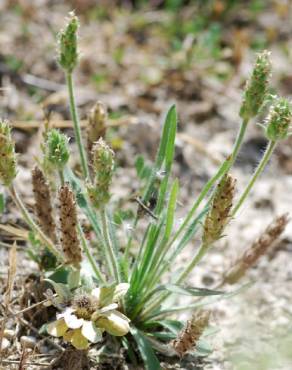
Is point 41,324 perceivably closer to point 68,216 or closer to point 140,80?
point 68,216

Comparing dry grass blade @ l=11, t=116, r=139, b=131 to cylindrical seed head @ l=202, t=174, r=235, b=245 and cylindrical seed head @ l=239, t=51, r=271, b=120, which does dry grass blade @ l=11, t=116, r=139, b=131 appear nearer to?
cylindrical seed head @ l=239, t=51, r=271, b=120

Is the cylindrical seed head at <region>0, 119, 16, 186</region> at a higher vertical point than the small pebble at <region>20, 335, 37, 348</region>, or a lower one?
higher

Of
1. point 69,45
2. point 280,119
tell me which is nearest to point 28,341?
point 69,45

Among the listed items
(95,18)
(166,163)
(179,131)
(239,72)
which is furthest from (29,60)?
(166,163)

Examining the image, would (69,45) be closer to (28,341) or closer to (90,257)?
(90,257)

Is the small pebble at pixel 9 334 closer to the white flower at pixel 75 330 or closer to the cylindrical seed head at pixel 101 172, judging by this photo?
the white flower at pixel 75 330

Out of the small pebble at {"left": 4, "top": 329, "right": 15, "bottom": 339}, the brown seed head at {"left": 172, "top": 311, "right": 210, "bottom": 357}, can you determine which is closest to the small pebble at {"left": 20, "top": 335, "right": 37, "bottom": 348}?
the small pebble at {"left": 4, "top": 329, "right": 15, "bottom": 339}
